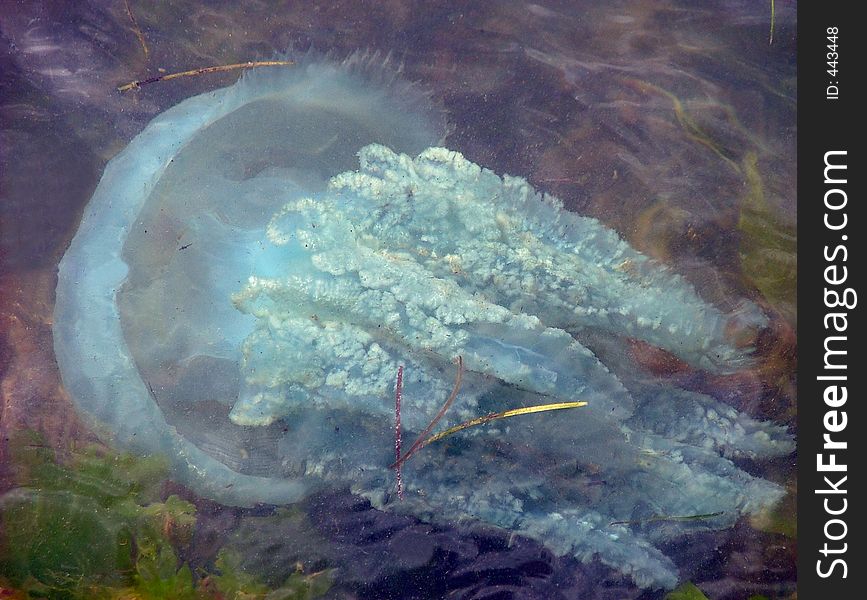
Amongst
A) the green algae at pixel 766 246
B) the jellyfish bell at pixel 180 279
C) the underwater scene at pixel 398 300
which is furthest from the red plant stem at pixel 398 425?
the green algae at pixel 766 246

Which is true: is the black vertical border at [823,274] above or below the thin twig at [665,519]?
above

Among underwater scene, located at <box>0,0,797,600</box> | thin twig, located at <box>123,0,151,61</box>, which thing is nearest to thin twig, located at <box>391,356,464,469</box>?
underwater scene, located at <box>0,0,797,600</box>

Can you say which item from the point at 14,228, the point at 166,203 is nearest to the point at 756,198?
the point at 166,203

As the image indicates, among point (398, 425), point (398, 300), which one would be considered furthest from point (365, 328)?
point (398, 425)

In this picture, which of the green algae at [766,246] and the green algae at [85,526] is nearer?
the green algae at [85,526]

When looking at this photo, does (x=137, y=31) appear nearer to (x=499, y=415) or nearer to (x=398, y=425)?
(x=398, y=425)

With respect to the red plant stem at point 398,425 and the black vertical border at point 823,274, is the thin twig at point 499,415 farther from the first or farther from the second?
the black vertical border at point 823,274

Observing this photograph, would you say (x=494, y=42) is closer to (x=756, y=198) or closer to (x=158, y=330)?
(x=756, y=198)

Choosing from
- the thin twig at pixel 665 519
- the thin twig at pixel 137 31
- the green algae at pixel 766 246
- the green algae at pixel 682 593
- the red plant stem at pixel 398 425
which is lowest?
the green algae at pixel 682 593
